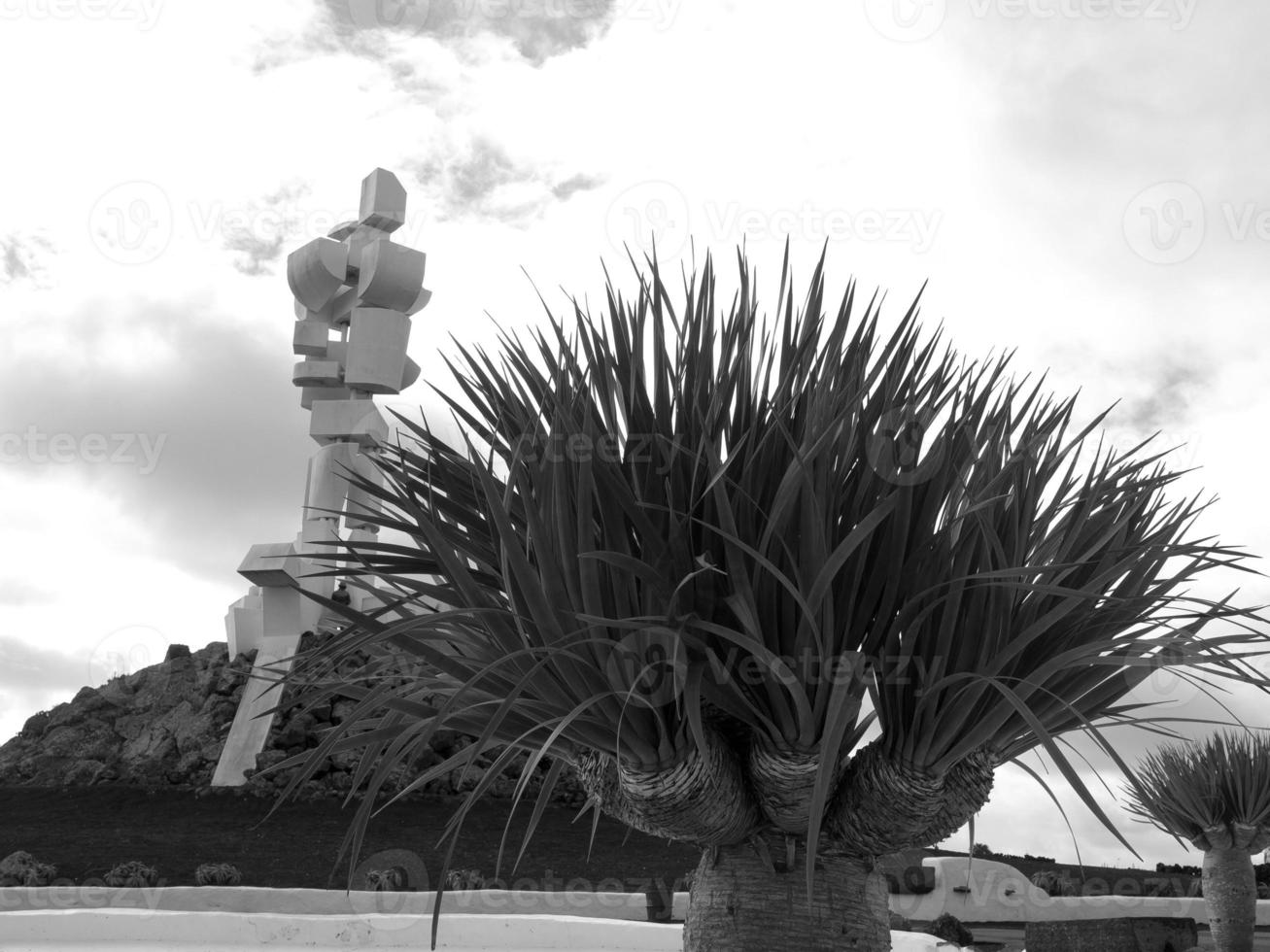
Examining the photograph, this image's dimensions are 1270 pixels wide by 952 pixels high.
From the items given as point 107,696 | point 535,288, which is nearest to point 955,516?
point 535,288

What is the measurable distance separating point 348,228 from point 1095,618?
63.4 ft

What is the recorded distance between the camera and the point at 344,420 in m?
19.6

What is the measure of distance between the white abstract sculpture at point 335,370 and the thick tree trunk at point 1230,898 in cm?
1323

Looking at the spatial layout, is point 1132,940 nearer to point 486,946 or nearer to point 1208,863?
point 1208,863

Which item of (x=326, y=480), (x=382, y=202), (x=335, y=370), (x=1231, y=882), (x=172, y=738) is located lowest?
(x=1231, y=882)

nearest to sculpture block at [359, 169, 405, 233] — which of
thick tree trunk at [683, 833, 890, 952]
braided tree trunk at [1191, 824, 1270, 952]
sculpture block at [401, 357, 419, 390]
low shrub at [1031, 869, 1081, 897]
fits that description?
sculpture block at [401, 357, 419, 390]

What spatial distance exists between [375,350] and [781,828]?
17.3 meters

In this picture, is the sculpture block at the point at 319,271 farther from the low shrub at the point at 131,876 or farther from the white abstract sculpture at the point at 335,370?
the low shrub at the point at 131,876

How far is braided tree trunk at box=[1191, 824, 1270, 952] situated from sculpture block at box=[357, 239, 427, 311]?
49.9 ft

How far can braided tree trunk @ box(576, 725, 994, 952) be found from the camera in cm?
302

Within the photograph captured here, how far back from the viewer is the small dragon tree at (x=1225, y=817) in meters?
8.91

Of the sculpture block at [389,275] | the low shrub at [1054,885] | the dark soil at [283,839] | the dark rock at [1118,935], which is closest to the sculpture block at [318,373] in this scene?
the sculpture block at [389,275]

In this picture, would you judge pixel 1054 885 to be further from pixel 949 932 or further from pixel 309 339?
pixel 309 339

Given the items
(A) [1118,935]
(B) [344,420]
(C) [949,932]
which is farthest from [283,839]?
(A) [1118,935]
